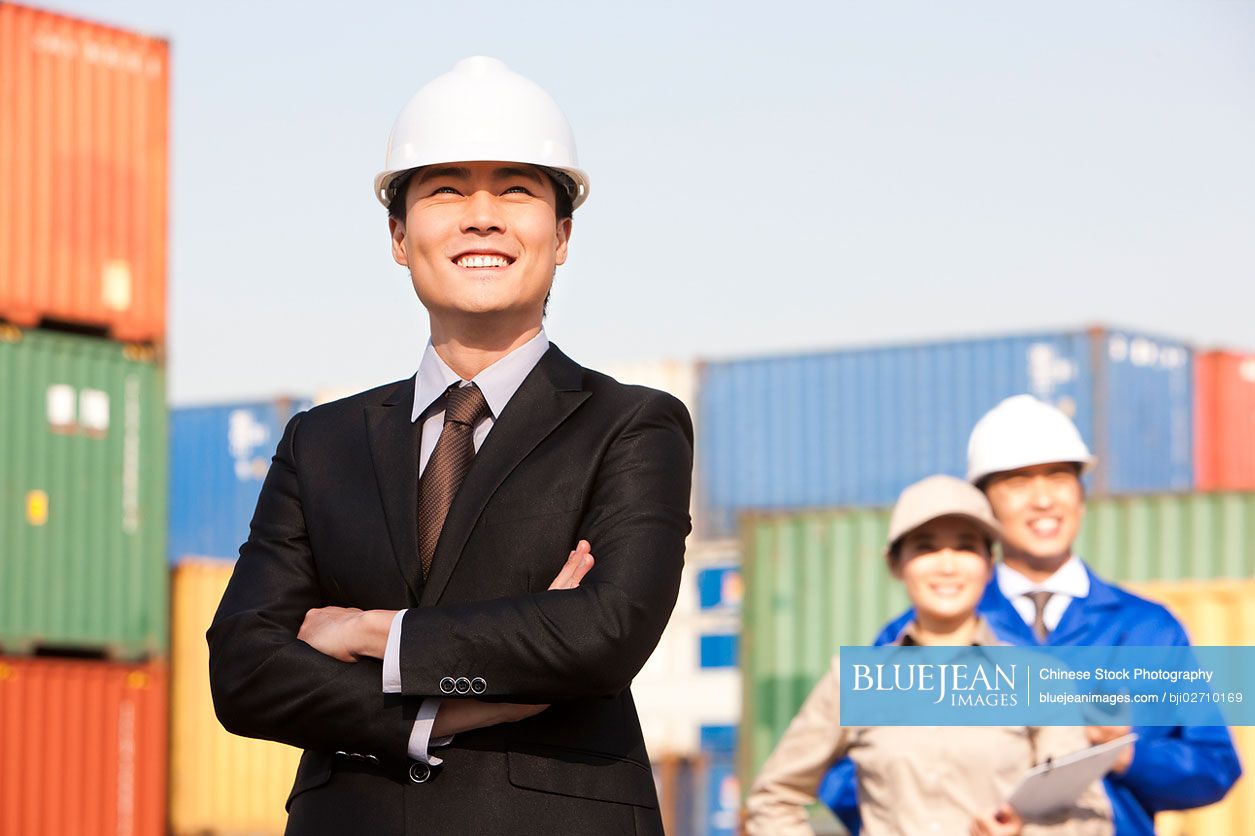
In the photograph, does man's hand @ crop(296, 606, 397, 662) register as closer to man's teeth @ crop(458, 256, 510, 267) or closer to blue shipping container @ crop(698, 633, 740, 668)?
man's teeth @ crop(458, 256, 510, 267)

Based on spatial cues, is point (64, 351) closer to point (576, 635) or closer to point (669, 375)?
point (669, 375)

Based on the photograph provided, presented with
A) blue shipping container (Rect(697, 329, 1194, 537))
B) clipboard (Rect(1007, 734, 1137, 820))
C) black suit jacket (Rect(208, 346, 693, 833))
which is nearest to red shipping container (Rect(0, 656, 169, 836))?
blue shipping container (Rect(697, 329, 1194, 537))

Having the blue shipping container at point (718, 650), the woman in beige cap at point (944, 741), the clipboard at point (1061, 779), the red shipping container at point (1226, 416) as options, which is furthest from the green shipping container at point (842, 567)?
the clipboard at point (1061, 779)

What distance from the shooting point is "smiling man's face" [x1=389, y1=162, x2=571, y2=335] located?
2.92 metres

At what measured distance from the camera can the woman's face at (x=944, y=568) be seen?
4566 mm

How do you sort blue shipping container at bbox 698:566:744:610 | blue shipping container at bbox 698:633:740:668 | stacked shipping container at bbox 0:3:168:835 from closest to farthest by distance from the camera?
1. stacked shipping container at bbox 0:3:168:835
2. blue shipping container at bbox 698:633:740:668
3. blue shipping container at bbox 698:566:744:610

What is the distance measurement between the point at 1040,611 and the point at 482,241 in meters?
2.87

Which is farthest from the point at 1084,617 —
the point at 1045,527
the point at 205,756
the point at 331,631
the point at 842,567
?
the point at 205,756

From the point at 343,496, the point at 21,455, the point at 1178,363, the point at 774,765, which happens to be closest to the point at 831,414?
the point at 1178,363

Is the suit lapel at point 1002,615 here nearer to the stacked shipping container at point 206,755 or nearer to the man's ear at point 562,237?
the man's ear at point 562,237

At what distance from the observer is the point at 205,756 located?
2422 centimetres

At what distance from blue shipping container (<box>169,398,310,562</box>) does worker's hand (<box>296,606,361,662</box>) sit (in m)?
28.8

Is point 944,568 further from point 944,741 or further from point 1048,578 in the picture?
point 1048,578

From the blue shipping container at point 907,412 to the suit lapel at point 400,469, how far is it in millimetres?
22852
